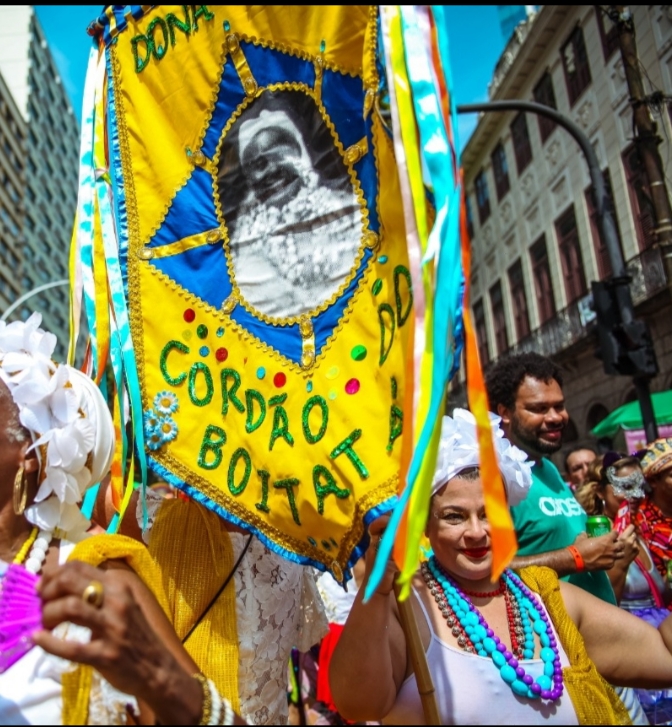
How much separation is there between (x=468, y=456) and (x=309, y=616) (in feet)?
2.16

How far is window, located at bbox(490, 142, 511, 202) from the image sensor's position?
20.2 meters

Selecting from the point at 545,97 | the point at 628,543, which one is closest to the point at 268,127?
the point at 628,543

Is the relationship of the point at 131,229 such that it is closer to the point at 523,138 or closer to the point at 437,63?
the point at 437,63

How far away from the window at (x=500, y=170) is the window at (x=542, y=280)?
2504 mm

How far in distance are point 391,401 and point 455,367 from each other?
0.23m

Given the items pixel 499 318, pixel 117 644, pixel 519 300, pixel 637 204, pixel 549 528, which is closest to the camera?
pixel 117 644

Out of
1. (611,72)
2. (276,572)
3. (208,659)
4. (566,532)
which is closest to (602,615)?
(566,532)

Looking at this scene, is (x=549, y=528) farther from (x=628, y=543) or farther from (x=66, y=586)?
(x=66, y=586)

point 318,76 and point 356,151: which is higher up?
point 318,76

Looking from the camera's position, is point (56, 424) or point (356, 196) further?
point (356, 196)

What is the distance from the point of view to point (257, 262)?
6.33ft

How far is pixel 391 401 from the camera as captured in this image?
1.57 m

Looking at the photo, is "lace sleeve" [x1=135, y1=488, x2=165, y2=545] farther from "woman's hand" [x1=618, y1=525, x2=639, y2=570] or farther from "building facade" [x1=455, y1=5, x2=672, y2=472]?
"building facade" [x1=455, y1=5, x2=672, y2=472]

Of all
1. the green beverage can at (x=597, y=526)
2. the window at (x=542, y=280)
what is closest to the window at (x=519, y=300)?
the window at (x=542, y=280)
